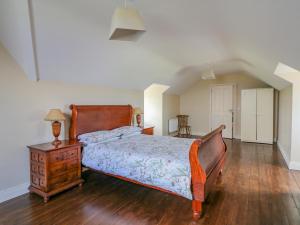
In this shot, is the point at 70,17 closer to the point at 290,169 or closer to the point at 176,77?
the point at 176,77

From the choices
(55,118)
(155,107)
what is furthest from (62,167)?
(155,107)

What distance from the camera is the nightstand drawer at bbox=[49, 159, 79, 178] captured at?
2561 mm

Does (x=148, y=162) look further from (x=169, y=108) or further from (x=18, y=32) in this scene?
(x=169, y=108)

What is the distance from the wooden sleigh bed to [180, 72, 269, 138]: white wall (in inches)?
150

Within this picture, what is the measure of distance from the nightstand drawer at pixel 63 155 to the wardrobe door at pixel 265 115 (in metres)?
5.48

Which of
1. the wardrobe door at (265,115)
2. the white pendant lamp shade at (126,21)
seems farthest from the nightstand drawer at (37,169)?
the wardrobe door at (265,115)

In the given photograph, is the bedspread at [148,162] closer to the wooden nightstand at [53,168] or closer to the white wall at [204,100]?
the wooden nightstand at [53,168]

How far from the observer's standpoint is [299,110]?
3646 mm

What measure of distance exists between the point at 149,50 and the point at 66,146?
7.24 ft

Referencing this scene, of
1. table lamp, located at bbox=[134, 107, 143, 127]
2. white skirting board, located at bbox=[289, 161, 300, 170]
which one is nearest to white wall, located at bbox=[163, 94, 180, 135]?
table lamp, located at bbox=[134, 107, 143, 127]

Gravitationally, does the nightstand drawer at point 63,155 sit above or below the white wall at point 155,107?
below

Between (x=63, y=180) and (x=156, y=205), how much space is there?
1.34 m

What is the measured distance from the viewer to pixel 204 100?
741 cm

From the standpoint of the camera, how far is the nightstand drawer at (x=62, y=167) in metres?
2.56
